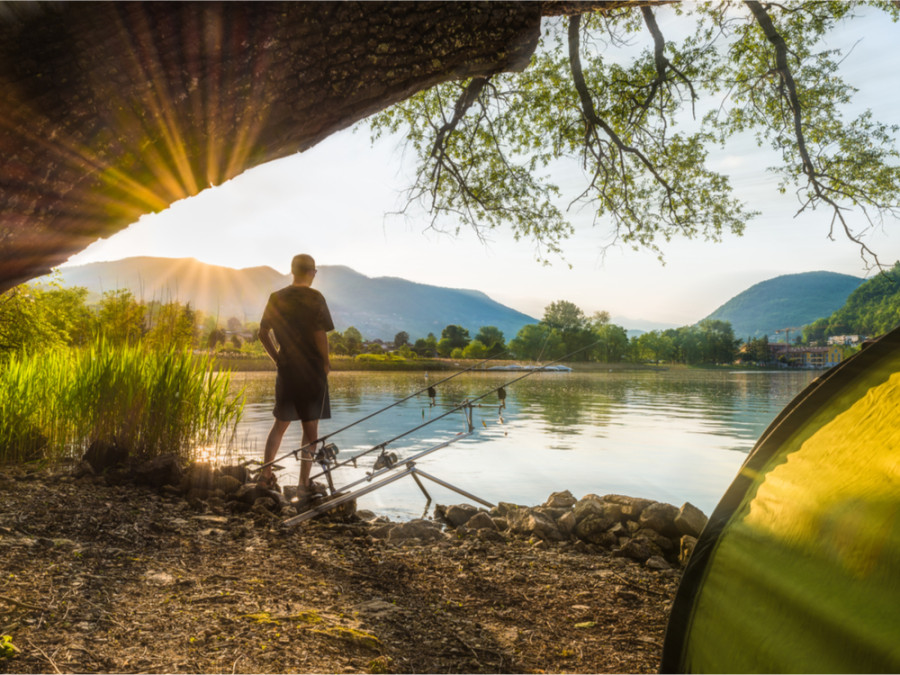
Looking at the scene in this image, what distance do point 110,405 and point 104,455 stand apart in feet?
1.67

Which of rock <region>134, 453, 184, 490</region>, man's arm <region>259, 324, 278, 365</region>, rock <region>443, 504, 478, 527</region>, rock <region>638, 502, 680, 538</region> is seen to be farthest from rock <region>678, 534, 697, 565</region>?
rock <region>134, 453, 184, 490</region>

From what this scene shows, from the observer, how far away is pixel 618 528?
4.12 m

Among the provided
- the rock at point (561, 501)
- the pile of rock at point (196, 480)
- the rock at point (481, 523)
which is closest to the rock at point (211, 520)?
the pile of rock at point (196, 480)

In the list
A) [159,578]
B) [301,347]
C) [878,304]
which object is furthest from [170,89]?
[878,304]

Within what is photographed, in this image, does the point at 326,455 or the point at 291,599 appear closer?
the point at 291,599

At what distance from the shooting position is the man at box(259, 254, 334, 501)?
200 inches

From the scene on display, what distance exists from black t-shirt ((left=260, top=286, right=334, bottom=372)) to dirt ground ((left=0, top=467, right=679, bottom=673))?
152 centimetres

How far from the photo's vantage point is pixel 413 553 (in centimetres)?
371

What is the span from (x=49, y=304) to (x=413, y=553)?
9.28 metres

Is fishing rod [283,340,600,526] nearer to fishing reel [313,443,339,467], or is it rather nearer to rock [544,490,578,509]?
fishing reel [313,443,339,467]

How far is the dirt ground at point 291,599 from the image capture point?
2051mm

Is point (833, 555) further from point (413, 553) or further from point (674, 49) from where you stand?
point (674, 49)

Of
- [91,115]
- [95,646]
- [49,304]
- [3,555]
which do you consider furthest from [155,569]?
[49,304]

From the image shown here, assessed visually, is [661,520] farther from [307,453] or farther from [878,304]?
[878,304]
